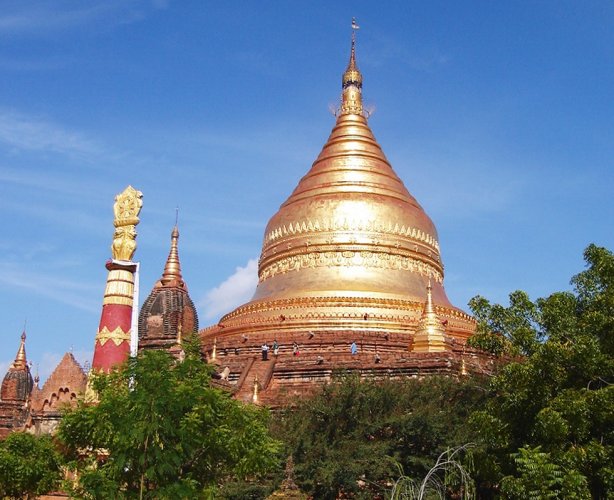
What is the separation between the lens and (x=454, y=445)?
16.8 metres

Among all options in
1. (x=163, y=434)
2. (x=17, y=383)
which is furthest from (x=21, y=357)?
(x=163, y=434)

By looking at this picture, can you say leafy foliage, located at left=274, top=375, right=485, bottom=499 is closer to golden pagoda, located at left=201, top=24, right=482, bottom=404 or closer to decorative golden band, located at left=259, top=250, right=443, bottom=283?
golden pagoda, located at left=201, top=24, right=482, bottom=404

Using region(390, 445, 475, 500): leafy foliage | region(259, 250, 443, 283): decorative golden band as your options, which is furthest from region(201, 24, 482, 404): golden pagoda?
region(390, 445, 475, 500): leafy foliage

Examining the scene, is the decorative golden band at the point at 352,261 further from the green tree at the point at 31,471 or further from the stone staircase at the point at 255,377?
the green tree at the point at 31,471

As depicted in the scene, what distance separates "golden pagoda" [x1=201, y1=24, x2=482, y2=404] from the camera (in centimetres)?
2909

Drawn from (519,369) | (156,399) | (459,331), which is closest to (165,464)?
(156,399)

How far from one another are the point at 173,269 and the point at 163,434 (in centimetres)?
2627

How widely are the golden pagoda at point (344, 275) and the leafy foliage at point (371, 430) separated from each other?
6.30 meters

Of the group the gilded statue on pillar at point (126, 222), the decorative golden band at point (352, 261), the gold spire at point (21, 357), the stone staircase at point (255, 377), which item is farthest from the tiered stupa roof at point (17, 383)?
the gilded statue on pillar at point (126, 222)

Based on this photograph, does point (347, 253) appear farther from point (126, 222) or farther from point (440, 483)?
point (440, 483)

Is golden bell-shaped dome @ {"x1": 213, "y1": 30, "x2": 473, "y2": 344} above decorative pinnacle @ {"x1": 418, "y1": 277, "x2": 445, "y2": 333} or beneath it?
above

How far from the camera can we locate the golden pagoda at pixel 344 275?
29094mm

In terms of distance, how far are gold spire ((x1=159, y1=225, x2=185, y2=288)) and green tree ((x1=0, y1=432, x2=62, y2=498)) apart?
21995mm

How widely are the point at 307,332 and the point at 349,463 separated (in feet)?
45.7
